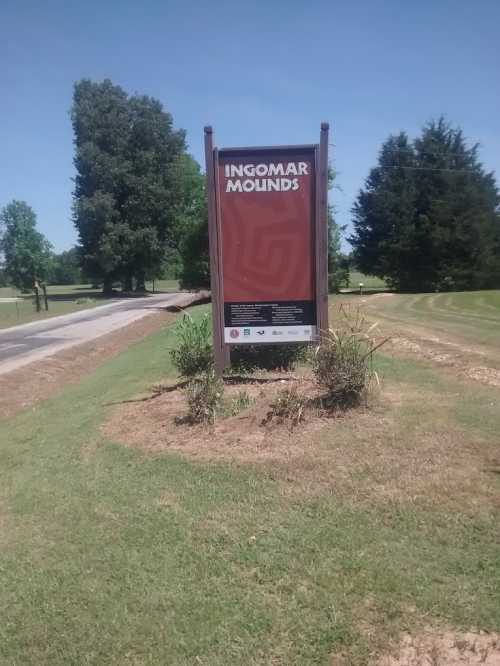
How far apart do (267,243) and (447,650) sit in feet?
16.2

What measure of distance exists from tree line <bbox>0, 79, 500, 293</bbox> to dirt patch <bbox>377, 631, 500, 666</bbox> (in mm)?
35585

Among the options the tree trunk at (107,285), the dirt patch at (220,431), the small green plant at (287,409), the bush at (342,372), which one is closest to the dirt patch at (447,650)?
the dirt patch at (220,431)

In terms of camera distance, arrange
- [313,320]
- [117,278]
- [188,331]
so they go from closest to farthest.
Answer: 1. [313,320]
2. [188,331]
3. [117,278]

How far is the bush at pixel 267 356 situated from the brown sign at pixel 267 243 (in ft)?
2.44

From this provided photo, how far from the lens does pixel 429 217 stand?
44500 mm

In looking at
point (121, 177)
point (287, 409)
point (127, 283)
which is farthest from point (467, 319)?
point (127, 283)

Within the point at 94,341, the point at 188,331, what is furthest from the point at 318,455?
the point at 94,341

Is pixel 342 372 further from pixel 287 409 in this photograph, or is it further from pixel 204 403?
pixel 204 403

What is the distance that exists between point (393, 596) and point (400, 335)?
873cm

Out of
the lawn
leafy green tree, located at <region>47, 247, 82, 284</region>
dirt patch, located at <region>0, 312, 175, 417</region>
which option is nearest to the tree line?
the lawn

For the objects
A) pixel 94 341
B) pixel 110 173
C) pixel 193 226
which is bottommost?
pixel 94 341

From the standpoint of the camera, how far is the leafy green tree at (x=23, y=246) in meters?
65.9

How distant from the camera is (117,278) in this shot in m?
60.0

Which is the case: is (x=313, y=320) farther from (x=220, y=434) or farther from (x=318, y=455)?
(x=318, y=455)
